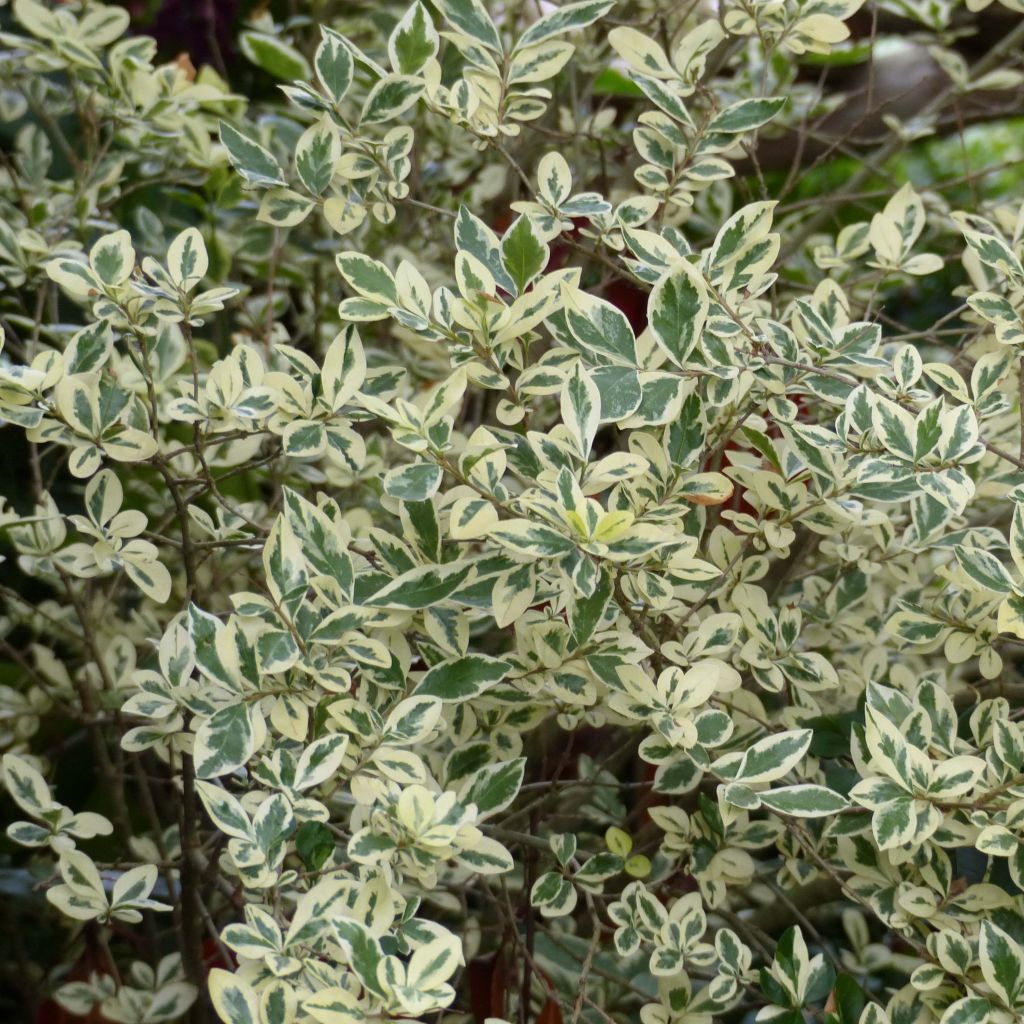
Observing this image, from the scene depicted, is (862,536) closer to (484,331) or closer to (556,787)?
(556,787)

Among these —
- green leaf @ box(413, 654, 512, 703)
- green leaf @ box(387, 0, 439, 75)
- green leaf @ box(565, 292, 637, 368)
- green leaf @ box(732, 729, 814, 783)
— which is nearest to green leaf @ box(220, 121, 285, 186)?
green leaf @ box(387, 0, 439, 75)

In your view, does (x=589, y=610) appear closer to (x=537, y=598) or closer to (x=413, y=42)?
(x=537, y=598)

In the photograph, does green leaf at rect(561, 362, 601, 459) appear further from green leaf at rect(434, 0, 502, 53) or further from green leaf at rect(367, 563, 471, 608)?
green leaf at rect(434, 0, 502, 53)

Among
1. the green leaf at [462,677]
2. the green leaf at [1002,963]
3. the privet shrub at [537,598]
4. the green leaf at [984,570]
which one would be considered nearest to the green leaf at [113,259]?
the privet shrub at [537,598]

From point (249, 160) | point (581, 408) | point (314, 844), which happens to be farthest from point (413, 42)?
point (314, 844)

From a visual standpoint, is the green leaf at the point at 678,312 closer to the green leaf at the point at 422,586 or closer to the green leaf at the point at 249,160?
the green leaf at the point at 422,586

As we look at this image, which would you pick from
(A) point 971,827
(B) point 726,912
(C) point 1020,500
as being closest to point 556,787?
(B) point 726,912
